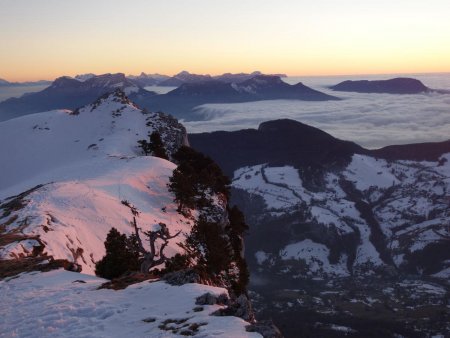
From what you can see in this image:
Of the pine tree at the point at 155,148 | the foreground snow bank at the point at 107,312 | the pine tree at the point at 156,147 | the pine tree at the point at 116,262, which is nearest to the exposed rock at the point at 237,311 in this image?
the foreground snow bank at the point at 107,312

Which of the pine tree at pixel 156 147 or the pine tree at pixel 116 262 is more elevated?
the pine tree at pixel 156 147

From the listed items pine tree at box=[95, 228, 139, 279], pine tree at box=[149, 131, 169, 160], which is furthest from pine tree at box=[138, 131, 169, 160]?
pine tree at box=[95, 228, 139, 279]

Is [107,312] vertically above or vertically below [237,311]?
below

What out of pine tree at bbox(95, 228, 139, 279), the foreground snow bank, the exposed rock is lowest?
pine tree at bbox(95, 228, 139, 279)

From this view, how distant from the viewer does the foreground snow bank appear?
16391 mm

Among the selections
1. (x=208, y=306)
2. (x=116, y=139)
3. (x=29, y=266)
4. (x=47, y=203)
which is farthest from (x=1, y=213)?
(x=116, y=139)

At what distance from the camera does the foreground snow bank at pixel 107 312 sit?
16.4m

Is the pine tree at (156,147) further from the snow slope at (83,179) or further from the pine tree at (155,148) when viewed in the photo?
the snow slope at (83,179)

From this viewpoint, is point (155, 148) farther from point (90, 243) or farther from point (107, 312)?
point (107, 312)

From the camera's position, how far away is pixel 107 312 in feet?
61.0

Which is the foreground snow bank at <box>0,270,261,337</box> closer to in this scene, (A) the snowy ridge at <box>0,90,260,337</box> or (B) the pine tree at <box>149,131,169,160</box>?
(A) the snowy ridge at <box>0,90,260,337</box>

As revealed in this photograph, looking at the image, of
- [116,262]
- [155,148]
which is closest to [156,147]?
[155,148]

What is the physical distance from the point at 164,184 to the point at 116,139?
4679 cm

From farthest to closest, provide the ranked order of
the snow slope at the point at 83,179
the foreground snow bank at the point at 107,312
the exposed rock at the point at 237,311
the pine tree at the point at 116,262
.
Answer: the snow slope at the point at 83,179 → the pine tree at the point at 116,262 → the exposed rock at the point at 237,311 → the foreground snow bank at the point at 107,312
